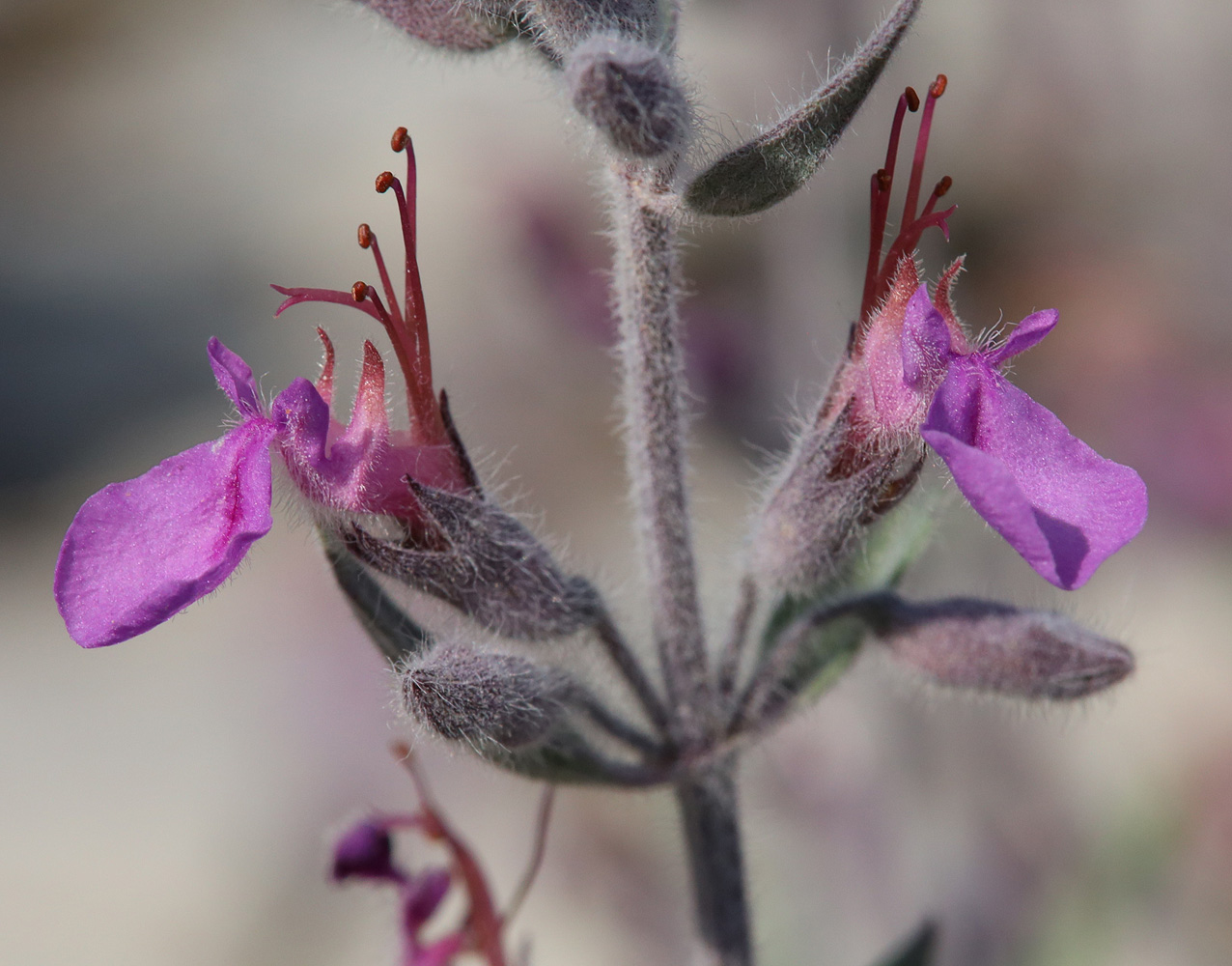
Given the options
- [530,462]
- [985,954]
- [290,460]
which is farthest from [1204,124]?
[290,460]

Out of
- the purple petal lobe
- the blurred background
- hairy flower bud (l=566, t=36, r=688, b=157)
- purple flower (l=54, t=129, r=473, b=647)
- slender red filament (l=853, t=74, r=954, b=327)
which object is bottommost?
the blurred background

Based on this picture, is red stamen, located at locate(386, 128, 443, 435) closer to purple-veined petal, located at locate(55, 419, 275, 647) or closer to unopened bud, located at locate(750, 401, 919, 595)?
purple-veined petal, located at locate(55, 419, 275, 647)

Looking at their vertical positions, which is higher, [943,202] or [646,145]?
[646,145]

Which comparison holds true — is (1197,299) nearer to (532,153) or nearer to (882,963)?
(532,153)

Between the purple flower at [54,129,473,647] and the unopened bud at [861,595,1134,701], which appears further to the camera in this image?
the unopened bud at [861,595,1134,701]

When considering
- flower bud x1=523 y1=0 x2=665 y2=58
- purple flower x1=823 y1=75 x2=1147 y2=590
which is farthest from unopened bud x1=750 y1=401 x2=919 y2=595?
flower bud x1=523 y1=0 x2=665 y2=58

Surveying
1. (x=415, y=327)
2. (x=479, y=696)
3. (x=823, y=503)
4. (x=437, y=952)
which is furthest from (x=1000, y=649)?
(x=437, y=952)
